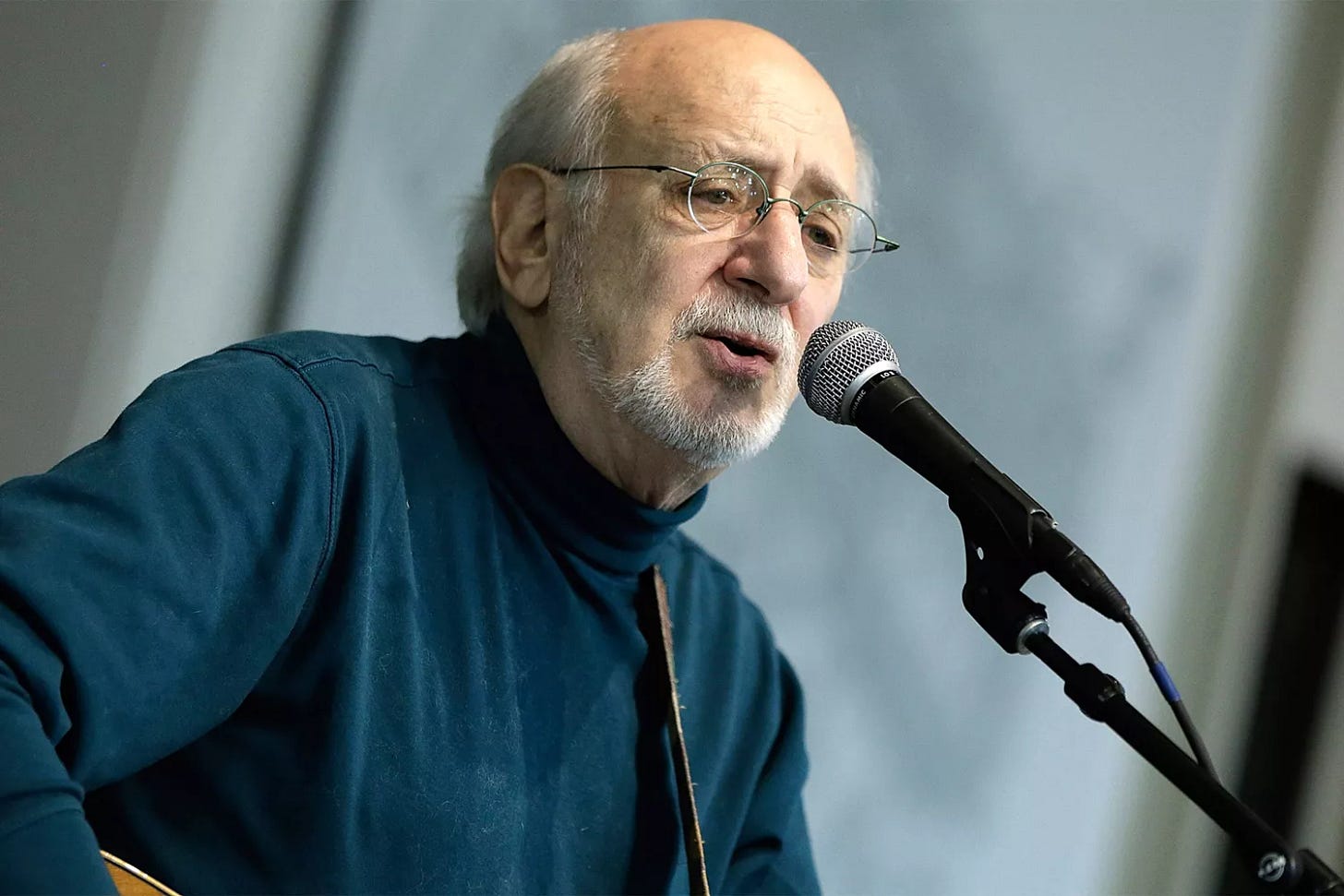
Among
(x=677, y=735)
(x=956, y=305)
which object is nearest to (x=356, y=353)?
(x=677, y=735)

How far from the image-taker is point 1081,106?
2678mm

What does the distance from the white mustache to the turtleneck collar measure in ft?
0.65

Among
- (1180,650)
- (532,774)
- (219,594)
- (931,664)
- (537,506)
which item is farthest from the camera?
(1180,650)

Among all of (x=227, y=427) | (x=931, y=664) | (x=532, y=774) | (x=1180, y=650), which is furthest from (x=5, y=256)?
(x=1180, y=650)

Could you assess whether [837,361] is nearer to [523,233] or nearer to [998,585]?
[998,585]

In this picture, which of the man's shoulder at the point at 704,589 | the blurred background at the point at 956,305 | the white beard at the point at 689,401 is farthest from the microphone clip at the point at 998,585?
the blurred background at the point at 956,305

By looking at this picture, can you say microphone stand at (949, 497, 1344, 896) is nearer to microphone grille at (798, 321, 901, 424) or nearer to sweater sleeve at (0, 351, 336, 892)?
microphone grille at (798, 321, 901, 424)

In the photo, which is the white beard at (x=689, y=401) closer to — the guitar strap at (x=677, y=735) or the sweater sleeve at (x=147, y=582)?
the guitar strap at (x=677, y=735)

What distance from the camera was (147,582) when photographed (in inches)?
43.3

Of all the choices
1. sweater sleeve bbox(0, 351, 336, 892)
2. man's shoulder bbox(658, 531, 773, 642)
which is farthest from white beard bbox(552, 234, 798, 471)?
sweater sleeve bbox(0, 351, 336, 892)

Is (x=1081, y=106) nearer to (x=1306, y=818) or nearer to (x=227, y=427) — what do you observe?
(x=1306, y=818)

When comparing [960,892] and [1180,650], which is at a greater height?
[1180,650]

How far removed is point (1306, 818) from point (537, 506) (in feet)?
7.14

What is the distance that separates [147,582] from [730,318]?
74cm
